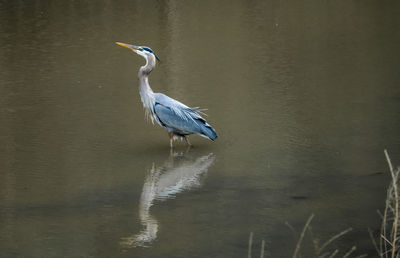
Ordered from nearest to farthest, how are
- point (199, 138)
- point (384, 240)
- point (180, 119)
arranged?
point (384, 240) → point (180, 119) → point (199, 138)

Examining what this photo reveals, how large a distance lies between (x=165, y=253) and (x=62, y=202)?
1450mm

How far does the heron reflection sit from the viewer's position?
19.6ft

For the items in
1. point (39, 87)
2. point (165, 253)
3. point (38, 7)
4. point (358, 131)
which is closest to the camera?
point (165, 253)

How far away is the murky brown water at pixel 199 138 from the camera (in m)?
6.14

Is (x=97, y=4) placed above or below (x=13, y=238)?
above

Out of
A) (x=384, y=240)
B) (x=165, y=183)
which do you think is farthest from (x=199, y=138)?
(x=384, y=240)

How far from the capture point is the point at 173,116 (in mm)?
8211

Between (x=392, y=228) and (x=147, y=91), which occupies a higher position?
(x=147, y=91)

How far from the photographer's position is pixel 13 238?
5.93 metres

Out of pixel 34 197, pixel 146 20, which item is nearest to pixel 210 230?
pixel 34 197

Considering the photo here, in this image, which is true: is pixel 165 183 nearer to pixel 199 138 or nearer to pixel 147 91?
pixel 147 91

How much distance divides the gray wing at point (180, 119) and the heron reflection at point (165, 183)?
250 mm

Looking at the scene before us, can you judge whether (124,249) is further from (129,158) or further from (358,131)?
(358,131)

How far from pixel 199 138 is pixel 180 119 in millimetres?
756
